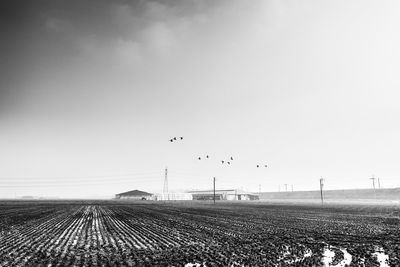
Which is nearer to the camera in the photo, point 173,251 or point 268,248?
point 173,251

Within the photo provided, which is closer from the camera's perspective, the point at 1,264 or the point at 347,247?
the point at 1,264

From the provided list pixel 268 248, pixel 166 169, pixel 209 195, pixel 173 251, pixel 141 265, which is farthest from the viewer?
pixel 209 195

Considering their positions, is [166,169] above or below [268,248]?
above

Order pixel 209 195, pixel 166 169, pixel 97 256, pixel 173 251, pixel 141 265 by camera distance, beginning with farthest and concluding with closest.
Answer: pixel 209 195 < pixel 166 169 < pixel 173 251 < pixel 97 256 < pixel 141 265

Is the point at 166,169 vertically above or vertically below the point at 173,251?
above

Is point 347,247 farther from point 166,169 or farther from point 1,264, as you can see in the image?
point 166,169

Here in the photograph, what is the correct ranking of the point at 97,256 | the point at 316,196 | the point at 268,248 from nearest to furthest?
the point at 97,256, the point at 268,248, the point at 316,196

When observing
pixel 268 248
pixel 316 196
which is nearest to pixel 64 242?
pixel 268 248

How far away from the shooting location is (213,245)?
14602mm

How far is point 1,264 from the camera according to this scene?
35.0 feet

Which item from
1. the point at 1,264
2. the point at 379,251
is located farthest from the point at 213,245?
the point at 1,264

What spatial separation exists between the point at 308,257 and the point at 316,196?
18735cm

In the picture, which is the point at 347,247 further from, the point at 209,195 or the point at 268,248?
the point at 209,195

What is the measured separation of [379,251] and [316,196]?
607ft
